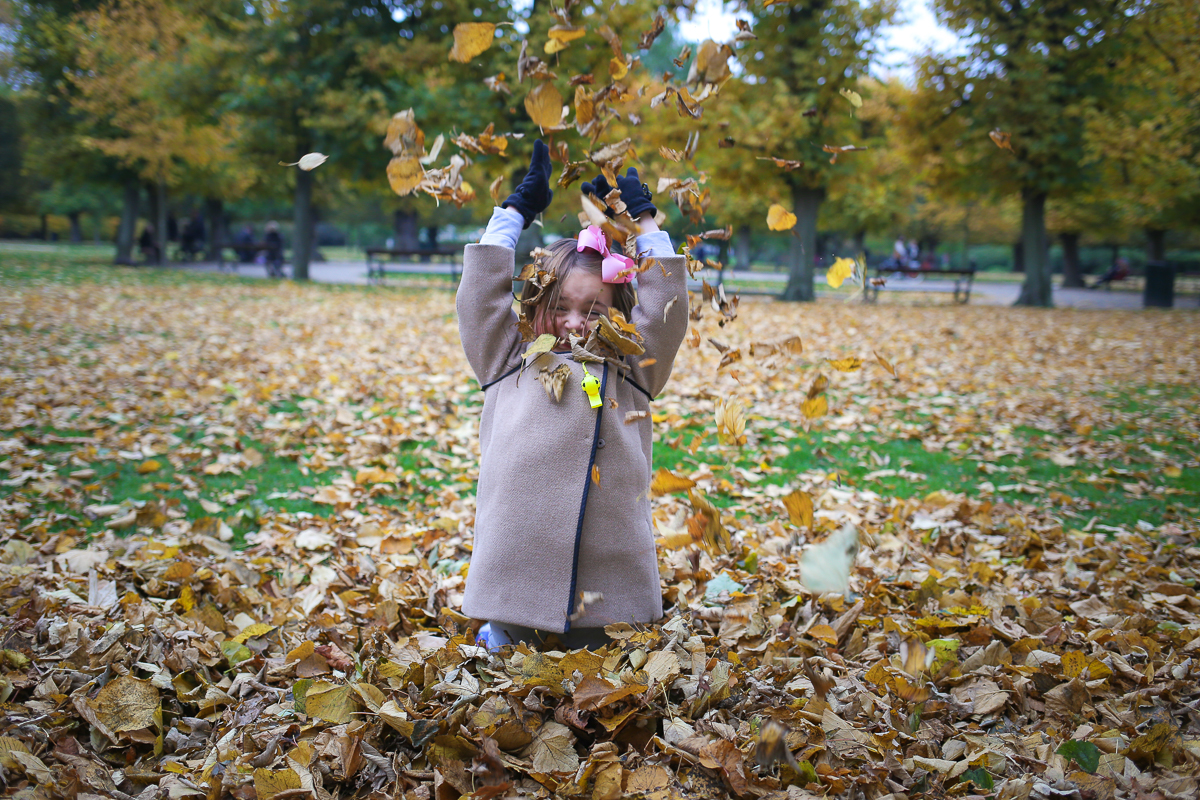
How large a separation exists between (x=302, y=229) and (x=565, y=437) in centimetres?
1947

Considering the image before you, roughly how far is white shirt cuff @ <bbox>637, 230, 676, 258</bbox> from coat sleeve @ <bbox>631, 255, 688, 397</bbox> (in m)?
0.04

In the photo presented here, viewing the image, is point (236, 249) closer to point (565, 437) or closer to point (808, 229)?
point (808, 229)

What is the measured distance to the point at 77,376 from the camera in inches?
255

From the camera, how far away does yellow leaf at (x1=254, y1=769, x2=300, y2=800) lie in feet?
5.57

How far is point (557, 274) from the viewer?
2.20 metres

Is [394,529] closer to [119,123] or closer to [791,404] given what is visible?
[791,404]

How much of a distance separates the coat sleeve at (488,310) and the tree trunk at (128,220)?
23.2m

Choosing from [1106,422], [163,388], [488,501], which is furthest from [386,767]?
[1106,422]

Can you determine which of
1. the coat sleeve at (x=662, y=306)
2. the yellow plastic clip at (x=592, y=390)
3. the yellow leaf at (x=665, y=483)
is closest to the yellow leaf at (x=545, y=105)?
the coat sleeve at (x=662, y=306)

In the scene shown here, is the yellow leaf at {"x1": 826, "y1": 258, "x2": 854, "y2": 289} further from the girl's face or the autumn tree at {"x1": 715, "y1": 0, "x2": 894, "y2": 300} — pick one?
the autumn tree at {"x1": 715, "y1": 0, "x2": 894, "y2": 300}

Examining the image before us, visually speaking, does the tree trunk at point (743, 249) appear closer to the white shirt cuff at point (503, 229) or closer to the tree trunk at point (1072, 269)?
the tree trunk at point (1072, 269)

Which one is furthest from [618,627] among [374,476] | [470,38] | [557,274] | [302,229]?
[302,229]

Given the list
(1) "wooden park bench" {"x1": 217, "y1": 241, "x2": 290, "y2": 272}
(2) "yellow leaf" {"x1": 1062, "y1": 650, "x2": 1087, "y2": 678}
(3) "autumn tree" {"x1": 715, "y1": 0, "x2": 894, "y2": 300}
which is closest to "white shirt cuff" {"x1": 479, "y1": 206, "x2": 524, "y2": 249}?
(2) "yellow leaf" {"x1": 1062, "y1": 650, "x2": 1087, "y2": 678}

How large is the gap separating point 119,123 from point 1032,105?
21.0m
